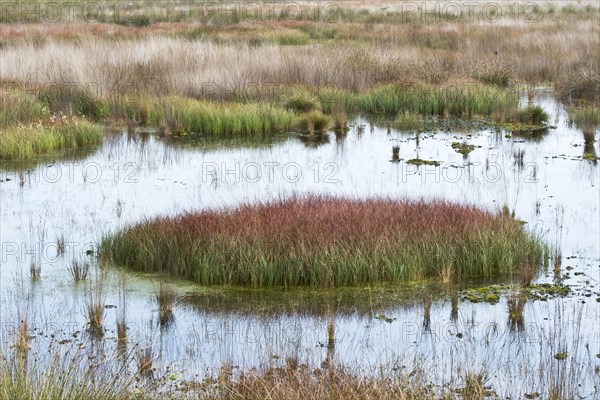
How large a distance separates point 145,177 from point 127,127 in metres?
4.73

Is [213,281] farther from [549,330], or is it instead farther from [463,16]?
[463,16]

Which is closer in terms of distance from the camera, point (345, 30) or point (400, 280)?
point (400, 280)

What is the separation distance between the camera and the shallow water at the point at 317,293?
8.23 metres

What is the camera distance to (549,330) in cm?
862

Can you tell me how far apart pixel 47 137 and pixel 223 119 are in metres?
3.83

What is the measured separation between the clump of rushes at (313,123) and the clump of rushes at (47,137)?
3.96 metres

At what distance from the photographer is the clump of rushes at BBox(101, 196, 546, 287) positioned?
34.1 feet

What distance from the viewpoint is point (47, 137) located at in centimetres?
1784

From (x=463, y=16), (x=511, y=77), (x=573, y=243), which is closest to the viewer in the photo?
(x=573, y=243)

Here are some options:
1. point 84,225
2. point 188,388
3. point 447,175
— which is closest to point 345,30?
point 447,175

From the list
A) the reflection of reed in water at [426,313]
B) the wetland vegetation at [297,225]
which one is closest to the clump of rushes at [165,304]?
the wetland vegetation at [297,225]

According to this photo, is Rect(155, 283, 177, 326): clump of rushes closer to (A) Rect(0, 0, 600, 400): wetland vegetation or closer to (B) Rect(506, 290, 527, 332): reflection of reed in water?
(A) Rect(0, 0, 600, 400): wetland vegetation

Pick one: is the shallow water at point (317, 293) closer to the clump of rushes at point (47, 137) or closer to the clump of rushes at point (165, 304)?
the clump of rushes at point (165, 304)

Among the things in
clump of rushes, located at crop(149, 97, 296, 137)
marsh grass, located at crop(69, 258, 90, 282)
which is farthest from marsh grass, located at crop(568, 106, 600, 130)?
marsh grass, located at crop(69, 258, 90, 282)
